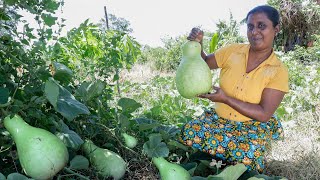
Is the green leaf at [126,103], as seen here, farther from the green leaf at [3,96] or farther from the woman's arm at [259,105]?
the green leaf at [3,96]

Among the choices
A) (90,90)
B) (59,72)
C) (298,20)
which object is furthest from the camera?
(298,20)

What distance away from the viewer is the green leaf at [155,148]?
74.9 inches

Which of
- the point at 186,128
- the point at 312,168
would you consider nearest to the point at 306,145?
the point at 312,168

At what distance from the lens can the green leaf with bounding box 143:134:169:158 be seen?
74.9 inches

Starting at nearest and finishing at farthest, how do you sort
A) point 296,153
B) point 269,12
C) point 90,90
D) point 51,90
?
point 51,90 → point 90,90 → point 269,12 → point 296,153

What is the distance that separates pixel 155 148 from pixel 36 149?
25.8 inches

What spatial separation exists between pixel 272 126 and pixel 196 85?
788 mm

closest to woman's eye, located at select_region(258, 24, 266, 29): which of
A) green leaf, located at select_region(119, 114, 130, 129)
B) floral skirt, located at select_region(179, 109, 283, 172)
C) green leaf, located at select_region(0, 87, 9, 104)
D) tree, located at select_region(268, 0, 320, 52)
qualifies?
floral skirt, located at select_region(179, 109, 283, 172)

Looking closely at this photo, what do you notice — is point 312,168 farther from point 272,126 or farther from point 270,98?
point 270,98

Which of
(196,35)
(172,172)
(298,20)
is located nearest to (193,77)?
(196,35)

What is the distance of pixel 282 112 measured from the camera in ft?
10.8

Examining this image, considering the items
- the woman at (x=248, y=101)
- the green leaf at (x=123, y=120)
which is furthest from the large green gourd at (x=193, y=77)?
the green leaf at (x=123, y=120)

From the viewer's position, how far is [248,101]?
2.25m

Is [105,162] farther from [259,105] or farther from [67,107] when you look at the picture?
[259,105]
